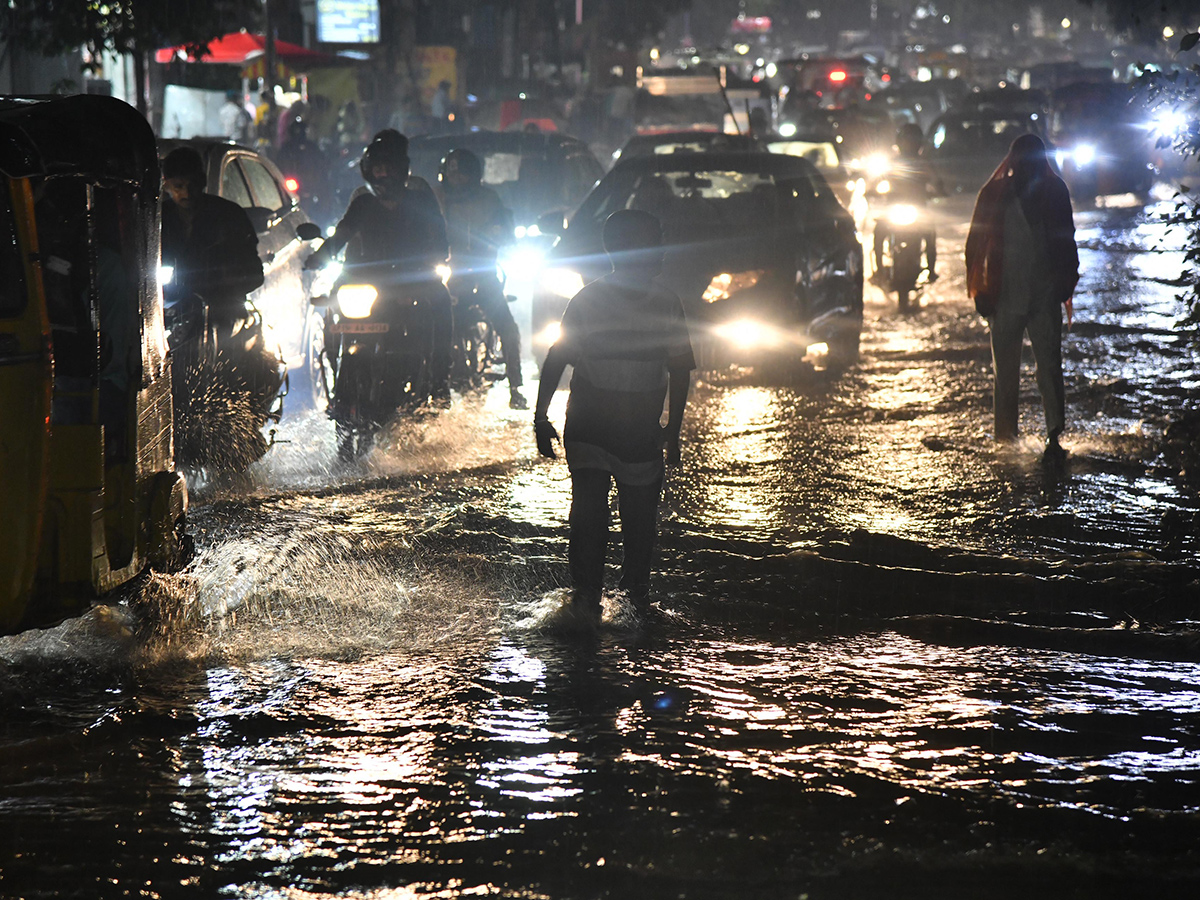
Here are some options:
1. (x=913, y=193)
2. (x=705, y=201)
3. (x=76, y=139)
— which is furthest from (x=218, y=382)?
(x=913, y=193)

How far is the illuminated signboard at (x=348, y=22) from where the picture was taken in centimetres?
4012

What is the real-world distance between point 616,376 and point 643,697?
4.41 ft

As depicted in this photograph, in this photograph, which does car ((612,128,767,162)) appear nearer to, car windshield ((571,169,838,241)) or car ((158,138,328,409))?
car windshield ((571,169,838,241))

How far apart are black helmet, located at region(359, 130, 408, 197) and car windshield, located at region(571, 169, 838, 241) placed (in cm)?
224

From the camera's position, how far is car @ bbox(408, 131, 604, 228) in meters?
15.8

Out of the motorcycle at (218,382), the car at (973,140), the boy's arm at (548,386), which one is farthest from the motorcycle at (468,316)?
the car at (973,140)

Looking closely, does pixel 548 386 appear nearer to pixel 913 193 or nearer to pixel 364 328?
pixel 364 328

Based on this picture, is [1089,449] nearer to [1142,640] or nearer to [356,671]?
[1142,640]

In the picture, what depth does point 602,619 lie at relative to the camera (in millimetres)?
6141

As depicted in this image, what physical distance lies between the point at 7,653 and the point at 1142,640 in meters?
4.25

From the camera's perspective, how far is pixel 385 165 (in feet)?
31.9

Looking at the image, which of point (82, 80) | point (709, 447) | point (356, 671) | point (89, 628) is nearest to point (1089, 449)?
point (709, 447)

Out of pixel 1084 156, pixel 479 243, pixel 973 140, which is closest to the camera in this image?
pixel 479 243

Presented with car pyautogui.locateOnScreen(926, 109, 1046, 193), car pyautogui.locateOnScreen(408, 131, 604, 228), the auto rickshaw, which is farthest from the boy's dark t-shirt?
car pyautogui.locateOnScreen(926, 109, 1046, 193)
